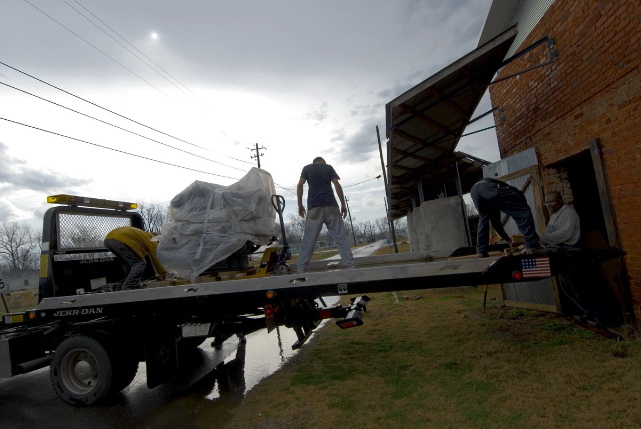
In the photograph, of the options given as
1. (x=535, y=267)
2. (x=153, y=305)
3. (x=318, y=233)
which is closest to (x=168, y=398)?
(x=153, y=305)

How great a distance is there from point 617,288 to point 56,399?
7605 millimetres

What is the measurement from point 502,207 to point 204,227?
3.60m

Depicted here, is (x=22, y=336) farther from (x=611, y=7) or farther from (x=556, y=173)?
(x=611, y=7)

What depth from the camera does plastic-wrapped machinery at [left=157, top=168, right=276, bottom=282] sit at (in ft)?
15.4

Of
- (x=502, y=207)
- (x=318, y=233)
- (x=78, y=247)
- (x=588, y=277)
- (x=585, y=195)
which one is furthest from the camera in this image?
(x=585, y=195)

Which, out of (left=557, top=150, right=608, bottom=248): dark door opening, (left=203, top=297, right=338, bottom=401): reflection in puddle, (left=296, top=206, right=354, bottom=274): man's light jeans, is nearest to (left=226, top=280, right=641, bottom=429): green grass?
(left=203, top=297, right=338, bottom=401): reflection in puddle

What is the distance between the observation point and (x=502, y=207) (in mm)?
4449

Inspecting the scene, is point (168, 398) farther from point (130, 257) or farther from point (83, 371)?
point (130, 257)

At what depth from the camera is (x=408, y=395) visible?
380 cm

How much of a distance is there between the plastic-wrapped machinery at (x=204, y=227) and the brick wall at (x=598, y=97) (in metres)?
4.45

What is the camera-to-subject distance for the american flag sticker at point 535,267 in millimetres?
3654

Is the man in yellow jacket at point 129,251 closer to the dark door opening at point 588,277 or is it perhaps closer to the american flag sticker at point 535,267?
the american flag sticker at point 535,267

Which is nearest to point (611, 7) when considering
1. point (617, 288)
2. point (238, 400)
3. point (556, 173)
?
point (556, 173)

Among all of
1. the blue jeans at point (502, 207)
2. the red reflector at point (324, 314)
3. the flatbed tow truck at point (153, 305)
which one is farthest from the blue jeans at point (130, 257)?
the blue jeans at point (502, 207)
